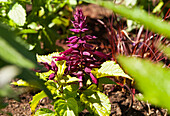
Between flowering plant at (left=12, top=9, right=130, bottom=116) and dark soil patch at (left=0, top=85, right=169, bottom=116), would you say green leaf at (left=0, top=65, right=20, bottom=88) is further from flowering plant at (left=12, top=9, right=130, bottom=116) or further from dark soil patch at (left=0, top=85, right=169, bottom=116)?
dark soil patch at (left=0, top=85, right=169, bottom=116)

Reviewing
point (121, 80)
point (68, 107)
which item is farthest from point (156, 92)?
point (121, 80)

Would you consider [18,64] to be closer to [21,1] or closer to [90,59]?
[90,59]

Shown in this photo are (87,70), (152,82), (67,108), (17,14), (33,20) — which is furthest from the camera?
(33,20)

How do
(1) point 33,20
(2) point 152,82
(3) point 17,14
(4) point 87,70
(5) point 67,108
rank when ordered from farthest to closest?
(1) point 33,20, (3) point 17,14, (4) point 87,70, (5) point 67,108, (2) point 152,82

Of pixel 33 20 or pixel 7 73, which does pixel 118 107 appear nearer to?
pixel 33 20

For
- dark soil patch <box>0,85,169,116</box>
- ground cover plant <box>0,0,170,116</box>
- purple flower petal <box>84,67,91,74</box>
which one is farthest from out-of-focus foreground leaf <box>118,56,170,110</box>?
dark soil patch <box>0,85,169,116</box>

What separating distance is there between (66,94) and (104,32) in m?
1.51

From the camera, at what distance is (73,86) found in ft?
4.40

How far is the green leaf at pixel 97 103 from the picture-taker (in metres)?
1.25

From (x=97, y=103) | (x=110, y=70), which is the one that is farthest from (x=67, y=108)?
(x=110, y=70)

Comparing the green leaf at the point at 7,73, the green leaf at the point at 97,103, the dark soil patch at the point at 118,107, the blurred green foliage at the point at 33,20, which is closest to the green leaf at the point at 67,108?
the green leaf at the point at 97,103

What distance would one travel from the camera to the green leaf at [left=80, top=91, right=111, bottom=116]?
125 cm

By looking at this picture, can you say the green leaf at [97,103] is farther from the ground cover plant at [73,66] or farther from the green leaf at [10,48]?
the green leaf at [10,48]

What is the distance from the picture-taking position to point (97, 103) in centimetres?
129
